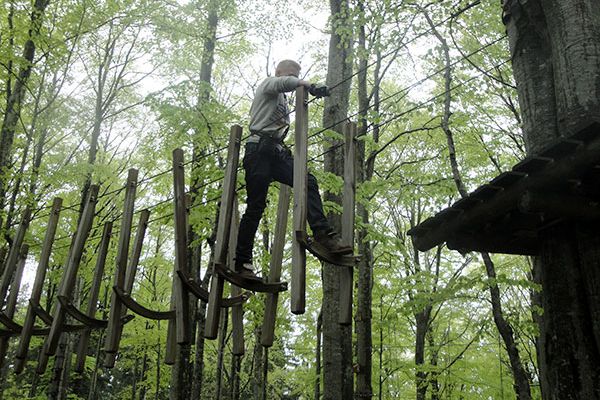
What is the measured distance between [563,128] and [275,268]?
Result: 2.61 meters

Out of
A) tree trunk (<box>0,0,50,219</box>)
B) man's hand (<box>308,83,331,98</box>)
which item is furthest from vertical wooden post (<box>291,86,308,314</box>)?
tree trunk (<box>0,0,50,219</box>)

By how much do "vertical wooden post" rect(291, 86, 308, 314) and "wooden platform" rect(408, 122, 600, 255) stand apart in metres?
1.18

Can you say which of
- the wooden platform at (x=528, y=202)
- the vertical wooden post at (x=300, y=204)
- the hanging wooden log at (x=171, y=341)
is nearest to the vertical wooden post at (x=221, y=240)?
the vertical wooden post at (x=300, y=204)

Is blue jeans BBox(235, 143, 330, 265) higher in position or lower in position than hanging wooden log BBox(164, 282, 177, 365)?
higher

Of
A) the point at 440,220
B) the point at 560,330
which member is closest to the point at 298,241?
the point at 440,220

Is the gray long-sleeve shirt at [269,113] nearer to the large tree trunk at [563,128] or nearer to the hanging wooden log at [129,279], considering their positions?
the large tree trunk at [563,128]

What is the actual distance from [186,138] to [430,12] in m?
4.97

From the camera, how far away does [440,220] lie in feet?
13.2

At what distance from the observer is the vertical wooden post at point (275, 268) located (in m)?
4.06

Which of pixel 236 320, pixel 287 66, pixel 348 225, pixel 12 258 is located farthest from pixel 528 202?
pixel 12 258

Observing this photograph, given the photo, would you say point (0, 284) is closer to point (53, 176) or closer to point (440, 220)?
point (53, 176)

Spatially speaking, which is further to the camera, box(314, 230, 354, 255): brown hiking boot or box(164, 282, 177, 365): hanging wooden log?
box(164, 282, 177, 365): hanging wooden log

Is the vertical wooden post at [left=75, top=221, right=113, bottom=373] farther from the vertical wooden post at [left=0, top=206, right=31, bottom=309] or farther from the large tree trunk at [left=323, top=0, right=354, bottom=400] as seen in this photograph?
the large tree trunk at [left=323, top=0, right=354, bottom=400]

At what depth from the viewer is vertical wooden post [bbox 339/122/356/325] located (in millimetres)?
3525
